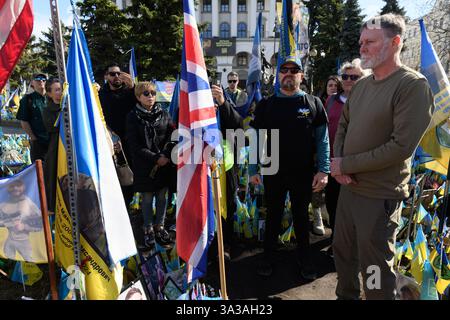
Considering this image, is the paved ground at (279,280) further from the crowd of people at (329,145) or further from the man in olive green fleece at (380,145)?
Result: the man in olive green fleece at (380,145)

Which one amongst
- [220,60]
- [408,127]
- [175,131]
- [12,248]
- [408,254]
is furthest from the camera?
[220,60]

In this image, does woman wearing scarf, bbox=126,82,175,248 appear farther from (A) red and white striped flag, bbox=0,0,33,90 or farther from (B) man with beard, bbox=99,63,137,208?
(A) red and white striped flag, bbox=0,0,33,90

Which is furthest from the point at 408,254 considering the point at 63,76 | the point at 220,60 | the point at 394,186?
the point at 220,60

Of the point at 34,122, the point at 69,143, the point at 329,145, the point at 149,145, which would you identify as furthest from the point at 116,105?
the point at 329,145

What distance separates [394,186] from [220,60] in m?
59.2

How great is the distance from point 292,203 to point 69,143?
2.14 meters

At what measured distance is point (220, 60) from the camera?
5869 cm

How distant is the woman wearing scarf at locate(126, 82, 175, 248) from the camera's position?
369cm

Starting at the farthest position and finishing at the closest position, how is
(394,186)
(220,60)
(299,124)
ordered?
1. (220,60)
2. (299,124)
3. (394,186)

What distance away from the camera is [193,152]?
8.62 ft

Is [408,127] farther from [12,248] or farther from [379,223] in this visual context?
[12,248]

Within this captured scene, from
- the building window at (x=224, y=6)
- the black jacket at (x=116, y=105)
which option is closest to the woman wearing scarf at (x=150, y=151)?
the black jacket at (x=116, y=105)

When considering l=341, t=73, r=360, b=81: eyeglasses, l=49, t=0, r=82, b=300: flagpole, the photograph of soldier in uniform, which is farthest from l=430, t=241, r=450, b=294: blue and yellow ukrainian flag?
the photograph of soldier in uniform

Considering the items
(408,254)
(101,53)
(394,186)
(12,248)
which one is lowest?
(408,254)
